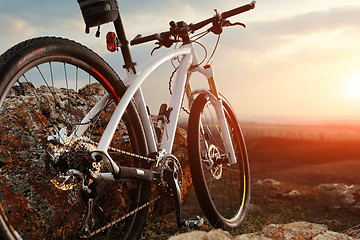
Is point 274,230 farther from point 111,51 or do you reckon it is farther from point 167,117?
point 111,51

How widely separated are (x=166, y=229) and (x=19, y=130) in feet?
6.45

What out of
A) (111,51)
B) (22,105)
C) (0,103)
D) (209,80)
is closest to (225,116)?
(209,80)

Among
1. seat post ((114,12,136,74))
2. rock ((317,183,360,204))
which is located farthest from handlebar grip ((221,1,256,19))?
rock ((317,183,360,204))

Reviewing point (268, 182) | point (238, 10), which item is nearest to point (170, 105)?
point (238, 10)

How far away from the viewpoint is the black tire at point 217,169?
3.65 m

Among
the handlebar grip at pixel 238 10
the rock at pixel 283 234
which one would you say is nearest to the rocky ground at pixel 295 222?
the rock at pixel 283 234

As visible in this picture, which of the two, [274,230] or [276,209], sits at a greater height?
[274,230]

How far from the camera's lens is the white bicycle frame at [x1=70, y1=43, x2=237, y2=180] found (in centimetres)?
255

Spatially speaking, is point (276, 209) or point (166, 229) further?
point (276, 209)

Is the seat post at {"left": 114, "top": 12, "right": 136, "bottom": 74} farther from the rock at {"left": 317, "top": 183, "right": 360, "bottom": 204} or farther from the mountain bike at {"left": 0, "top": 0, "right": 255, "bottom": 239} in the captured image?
the rock at {"left": 317, "top": 183, "right": 360, "bottom": 204}

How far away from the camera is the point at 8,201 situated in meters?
3.05

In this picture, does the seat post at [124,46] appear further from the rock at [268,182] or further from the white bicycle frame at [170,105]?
the rock at [268,182]

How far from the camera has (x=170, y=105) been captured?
365cm

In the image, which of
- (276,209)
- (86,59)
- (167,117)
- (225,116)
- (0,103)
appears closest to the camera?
(0,103)
